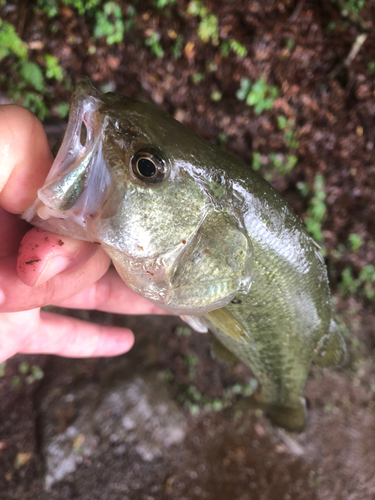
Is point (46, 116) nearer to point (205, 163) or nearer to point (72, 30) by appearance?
point (72, 30)

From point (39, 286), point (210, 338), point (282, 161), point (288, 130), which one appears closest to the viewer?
point (39, 286)

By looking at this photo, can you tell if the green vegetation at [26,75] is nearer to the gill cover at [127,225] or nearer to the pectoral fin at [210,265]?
the gill cover at [127,225]

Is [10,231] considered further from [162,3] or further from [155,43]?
[162,3]

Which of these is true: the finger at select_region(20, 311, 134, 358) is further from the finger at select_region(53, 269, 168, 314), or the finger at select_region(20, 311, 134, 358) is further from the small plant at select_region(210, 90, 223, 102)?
the small plant at select_region(210, 90, 223, 102)

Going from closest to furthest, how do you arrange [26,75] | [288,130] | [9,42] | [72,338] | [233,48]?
[72,338] → [9,42] → [26,75] → [233,48] → [288,130]

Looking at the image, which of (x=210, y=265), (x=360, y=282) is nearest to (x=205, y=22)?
(x=210, y=265)

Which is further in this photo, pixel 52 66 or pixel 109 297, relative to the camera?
pixel 52 66
